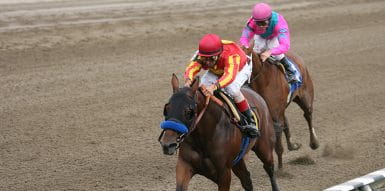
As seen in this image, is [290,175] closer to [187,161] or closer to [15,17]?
[187,161]

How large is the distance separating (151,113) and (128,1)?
10.2 metres

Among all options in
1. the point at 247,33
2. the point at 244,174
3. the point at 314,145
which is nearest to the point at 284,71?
the point at 247,33

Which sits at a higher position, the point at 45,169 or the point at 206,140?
the point at 206,140

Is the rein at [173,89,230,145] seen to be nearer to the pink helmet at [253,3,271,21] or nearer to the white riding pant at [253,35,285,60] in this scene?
the pink helmet at [253,3,271,21]

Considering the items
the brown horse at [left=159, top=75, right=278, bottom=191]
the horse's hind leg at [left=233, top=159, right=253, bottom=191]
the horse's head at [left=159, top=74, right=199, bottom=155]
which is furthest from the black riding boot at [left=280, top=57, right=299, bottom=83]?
the horse's head at [left=159, top=74, right=199, bottom=155]

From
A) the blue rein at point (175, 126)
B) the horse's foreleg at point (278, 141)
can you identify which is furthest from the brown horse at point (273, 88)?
the blue rein at point (175, 126)

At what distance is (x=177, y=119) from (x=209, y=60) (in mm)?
1053

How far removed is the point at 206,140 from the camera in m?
5.98

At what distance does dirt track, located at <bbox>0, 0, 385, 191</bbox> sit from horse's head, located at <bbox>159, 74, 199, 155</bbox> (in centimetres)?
229

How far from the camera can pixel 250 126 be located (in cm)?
645

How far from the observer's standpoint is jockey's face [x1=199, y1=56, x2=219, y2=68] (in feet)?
20.5

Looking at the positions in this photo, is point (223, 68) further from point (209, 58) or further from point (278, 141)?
point (278, 141)

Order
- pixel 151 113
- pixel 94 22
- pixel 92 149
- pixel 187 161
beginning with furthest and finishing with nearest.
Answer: pixel 94 22, pixel 151 113, pixel 92 149, pixel 187 161

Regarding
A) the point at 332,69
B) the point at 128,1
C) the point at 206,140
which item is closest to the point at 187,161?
the point at 206,140
